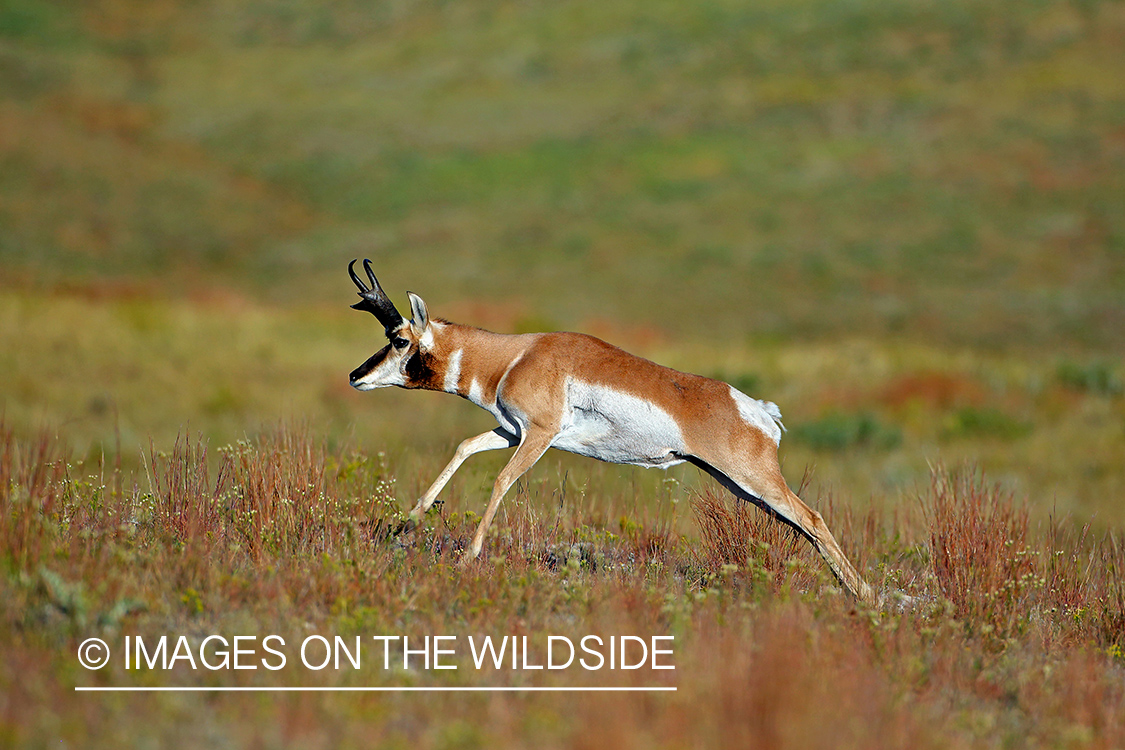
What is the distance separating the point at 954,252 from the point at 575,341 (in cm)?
4310

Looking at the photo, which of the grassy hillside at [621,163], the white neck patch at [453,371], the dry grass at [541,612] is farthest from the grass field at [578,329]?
the white neck patch at [453,371]

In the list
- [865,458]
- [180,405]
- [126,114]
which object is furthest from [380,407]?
[126,114]

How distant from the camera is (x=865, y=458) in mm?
20000

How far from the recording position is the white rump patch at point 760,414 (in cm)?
852

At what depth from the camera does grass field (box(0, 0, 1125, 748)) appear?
5.94 meters

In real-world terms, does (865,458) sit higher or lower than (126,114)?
lower

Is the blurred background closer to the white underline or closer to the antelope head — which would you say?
the antelope head

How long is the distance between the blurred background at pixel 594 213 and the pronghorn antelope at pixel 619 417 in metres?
1.76

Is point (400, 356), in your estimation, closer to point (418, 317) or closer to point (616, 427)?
point (418, 317)

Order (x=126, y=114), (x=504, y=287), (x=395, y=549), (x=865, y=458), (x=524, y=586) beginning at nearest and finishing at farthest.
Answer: (x=524, y=586) < (x=395, y=549) < (x=865, y=458) < (x=504, y=287) < (x=126, y=114)

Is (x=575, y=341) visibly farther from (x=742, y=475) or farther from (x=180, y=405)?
(x=180, y=405)

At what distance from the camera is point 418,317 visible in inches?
343

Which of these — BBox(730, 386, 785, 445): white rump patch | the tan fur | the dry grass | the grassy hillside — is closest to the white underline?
the dry grass

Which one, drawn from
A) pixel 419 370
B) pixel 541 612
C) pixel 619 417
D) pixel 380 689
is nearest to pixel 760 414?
pixel 619 417
